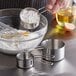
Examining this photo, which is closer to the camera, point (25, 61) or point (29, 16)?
point (25, 61)

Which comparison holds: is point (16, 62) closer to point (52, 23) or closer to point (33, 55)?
point (33, 55)

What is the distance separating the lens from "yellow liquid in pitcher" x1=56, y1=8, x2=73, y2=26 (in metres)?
1.07

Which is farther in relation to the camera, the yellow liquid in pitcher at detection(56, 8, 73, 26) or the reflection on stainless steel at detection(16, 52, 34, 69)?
the yellow liquid in pitcher at detection(56, 8, 73, 26)

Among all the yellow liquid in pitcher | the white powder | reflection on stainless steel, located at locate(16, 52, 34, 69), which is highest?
the white powder

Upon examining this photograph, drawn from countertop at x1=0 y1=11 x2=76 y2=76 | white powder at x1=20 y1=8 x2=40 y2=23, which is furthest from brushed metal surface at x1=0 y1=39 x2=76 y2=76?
white powder at x1=20 y1=8 x2=40 y2=23

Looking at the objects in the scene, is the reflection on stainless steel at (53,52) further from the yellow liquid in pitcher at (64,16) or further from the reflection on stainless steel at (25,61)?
the yellow liquid in pitcher at (64,16)

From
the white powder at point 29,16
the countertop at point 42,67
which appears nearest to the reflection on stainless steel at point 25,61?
the countertop at point 42,67

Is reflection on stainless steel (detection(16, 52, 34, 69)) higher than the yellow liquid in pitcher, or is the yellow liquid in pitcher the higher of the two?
the yellow liquid in pitcher

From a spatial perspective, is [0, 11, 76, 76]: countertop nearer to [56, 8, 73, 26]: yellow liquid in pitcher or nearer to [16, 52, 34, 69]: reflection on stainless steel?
[16, 52, 34, 69]: reflection on stainless steel

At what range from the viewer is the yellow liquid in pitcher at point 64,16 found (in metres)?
1.07

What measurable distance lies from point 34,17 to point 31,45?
0.15 metres

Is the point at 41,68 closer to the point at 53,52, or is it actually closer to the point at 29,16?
the point at 53,52

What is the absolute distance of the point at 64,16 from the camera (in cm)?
106

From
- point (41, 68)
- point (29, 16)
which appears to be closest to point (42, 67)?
point (41, 68)
